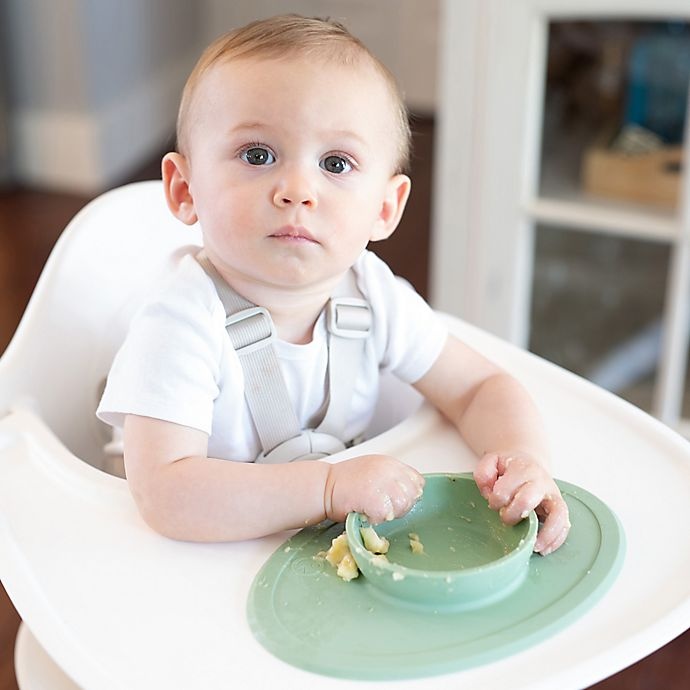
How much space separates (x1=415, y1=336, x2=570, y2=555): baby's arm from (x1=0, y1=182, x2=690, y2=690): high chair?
2cm

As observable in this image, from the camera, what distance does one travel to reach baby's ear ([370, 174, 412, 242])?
Result: 2.86ft

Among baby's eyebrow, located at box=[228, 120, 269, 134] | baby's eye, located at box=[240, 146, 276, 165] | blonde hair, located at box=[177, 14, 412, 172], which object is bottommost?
baby's eye, located at box=[240, 146, 276, 165]

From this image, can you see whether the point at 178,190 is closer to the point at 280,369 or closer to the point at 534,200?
the point at 280,369

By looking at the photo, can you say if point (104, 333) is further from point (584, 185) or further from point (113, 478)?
point (584, 185)

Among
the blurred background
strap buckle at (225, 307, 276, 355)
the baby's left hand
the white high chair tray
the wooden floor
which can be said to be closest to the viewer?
the white high chair tray

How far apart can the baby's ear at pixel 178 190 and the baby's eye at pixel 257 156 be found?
87 millimetres

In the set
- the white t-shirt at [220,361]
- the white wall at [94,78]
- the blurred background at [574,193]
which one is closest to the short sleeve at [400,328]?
the white t-shirt at [220,361]

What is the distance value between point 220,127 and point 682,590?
44 centimetres

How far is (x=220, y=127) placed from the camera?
2.60 feet

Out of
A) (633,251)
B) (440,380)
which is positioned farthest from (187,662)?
(633,251)

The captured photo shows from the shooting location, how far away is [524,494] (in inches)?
29.1

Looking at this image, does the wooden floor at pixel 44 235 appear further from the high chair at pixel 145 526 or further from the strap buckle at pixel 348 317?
the strap buckle at pixel 348 317

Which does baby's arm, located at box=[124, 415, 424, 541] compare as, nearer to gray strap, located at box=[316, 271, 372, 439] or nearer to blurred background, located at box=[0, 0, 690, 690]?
gray strap, located at box=[316, 271, 372, 439]

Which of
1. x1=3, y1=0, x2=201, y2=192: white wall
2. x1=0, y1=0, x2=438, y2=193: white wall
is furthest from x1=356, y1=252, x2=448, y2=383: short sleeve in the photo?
x1=3, y1=0, x2=201, y2=192: white wall
